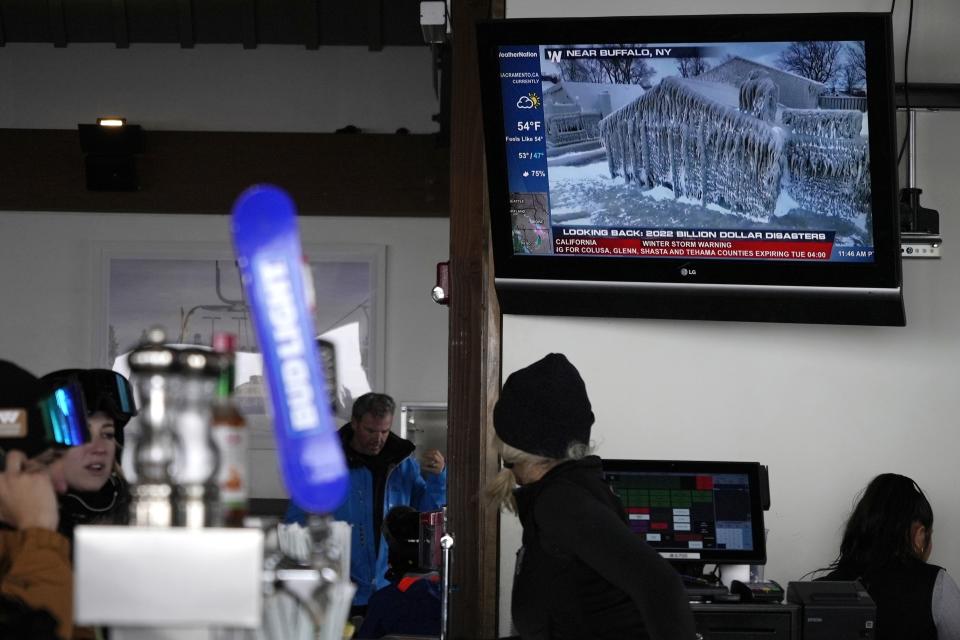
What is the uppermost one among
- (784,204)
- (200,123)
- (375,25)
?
(375,25)

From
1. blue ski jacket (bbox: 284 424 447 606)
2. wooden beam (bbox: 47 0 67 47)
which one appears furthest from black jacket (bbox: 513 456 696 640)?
wooden beam (bbox: 47 0 67 47)

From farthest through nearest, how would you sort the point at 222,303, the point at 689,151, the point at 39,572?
1. the point at 222,303
2. the point at 689,151
3. the point at 39,572

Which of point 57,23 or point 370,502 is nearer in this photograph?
point 370,502

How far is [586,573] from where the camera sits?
2.41m

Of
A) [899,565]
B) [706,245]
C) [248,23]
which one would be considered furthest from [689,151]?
[248,23]

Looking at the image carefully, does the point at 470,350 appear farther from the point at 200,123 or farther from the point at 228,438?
the point at 200,123

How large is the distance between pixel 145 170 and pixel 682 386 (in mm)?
4813

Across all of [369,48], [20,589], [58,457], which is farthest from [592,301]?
[369,48]

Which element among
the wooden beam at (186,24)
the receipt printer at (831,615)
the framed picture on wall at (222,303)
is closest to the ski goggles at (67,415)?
the receipt printer at (831,615)

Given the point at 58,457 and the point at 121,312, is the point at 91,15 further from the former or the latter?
the point at 58,457

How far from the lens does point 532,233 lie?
159 inches

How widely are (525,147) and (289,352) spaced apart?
2885mm

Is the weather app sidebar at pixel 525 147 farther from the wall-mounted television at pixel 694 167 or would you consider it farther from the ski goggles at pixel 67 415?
the ski goggles at pixel 67 415

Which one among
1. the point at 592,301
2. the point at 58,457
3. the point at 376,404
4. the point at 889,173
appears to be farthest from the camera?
the point at 376,404
